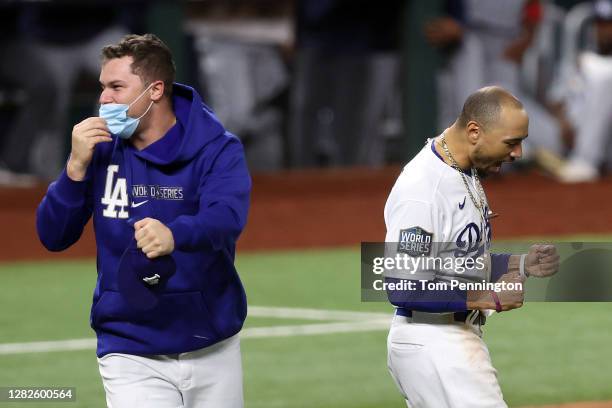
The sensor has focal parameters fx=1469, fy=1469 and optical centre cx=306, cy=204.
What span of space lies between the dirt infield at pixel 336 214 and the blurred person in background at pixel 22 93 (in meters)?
0.91

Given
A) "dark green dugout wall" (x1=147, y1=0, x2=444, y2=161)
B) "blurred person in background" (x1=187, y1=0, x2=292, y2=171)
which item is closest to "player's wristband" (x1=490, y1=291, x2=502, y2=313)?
"blurred person in background" (x1=187, y1=0, x2=292, y2=171)

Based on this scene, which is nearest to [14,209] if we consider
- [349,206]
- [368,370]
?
[349,206]

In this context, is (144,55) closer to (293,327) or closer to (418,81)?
(293,327)

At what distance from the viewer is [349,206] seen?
46.8ft

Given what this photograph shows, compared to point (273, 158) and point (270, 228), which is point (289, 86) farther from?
point (270, 228)

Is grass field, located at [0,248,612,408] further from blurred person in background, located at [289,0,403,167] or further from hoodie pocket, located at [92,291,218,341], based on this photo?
blurred person in background, located at [289,0,403,167]

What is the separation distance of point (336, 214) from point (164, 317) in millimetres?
9432

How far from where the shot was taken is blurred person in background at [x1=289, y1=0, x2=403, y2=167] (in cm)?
1681

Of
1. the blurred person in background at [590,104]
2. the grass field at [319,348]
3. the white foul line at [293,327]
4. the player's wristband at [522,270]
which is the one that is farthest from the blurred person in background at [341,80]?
the player's wristband at [522,270]

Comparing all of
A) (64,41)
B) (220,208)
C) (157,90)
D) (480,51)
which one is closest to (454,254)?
(220,208)

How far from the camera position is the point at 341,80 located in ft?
56.1

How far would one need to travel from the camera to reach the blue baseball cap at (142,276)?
14.8 feet

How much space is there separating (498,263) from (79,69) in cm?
1125

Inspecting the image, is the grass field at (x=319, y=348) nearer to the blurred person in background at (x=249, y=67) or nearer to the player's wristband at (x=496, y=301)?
the player's wristband at (x=496, y=301)
